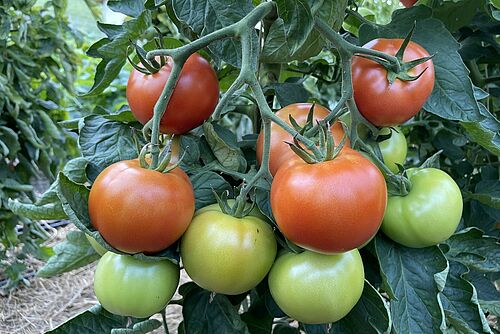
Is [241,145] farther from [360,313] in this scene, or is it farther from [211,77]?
[360,313]

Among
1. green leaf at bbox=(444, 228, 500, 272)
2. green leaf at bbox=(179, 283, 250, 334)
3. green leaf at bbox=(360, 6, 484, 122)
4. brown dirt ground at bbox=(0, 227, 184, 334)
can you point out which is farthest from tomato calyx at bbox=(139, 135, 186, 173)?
brown dirt ground at bbox=(0, 227, 184, 334)

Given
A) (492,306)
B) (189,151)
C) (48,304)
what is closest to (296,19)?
(189,151)

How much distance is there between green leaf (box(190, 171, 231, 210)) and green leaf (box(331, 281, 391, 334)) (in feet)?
0.64

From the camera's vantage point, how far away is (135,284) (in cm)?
58

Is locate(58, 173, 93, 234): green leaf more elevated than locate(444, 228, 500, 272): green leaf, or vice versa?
locate(58, 173, 93, 234): green leaf

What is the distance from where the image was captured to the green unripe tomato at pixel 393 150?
2.23 feet

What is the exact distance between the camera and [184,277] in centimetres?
193

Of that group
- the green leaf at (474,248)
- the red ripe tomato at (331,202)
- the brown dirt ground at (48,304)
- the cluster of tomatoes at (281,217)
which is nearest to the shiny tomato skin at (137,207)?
the cluster of tomatoes at (281,217)

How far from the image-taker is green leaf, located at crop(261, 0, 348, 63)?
1.90 ft

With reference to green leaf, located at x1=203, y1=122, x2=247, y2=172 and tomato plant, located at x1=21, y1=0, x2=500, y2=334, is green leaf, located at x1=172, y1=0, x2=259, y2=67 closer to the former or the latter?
tomato plant, located at x1=21, y1=0, x2=500, y2=334

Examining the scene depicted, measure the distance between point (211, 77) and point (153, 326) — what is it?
0.97 ft

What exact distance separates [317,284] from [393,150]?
0.22m

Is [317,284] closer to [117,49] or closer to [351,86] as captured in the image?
[351,86]

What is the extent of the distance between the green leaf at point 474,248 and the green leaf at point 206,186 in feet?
1.13
